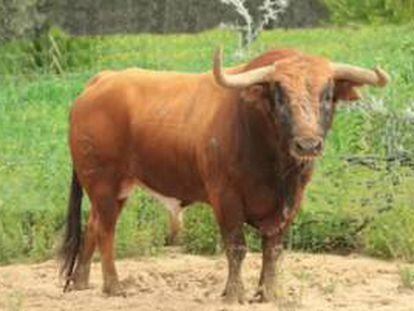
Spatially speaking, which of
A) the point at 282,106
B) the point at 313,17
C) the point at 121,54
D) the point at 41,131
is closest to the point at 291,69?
the point at 282,106

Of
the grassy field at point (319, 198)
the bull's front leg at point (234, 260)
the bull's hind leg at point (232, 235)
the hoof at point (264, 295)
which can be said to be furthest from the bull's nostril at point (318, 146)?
the grassy field at point (319, 198)

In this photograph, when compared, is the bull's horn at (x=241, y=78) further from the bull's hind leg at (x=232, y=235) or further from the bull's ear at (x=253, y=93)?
the bull's hind leg at (x=232, y=235)

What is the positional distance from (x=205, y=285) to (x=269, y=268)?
37.8 inches

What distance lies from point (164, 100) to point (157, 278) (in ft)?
4.80

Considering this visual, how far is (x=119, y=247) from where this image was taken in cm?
1220

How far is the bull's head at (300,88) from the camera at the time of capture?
9.30m

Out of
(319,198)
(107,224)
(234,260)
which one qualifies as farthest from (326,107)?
(319,198)

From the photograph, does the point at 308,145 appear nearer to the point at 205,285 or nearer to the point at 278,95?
the point at 278,95

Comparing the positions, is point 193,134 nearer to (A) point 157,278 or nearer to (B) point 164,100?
(B) point 164,100

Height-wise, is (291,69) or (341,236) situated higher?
(291,69)

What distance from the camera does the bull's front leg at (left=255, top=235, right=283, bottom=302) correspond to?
1006 centimetres

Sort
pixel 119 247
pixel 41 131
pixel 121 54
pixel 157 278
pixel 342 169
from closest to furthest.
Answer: pixel 157 278
pixel 119 247
pixel 342 169
pixel 41 131
pixel 121 54

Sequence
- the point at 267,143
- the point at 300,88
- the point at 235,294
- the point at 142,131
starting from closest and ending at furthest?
the point at 300,88
the point at 267,143
the point at 235,294
the point at 142,131

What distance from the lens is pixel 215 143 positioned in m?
9.90
